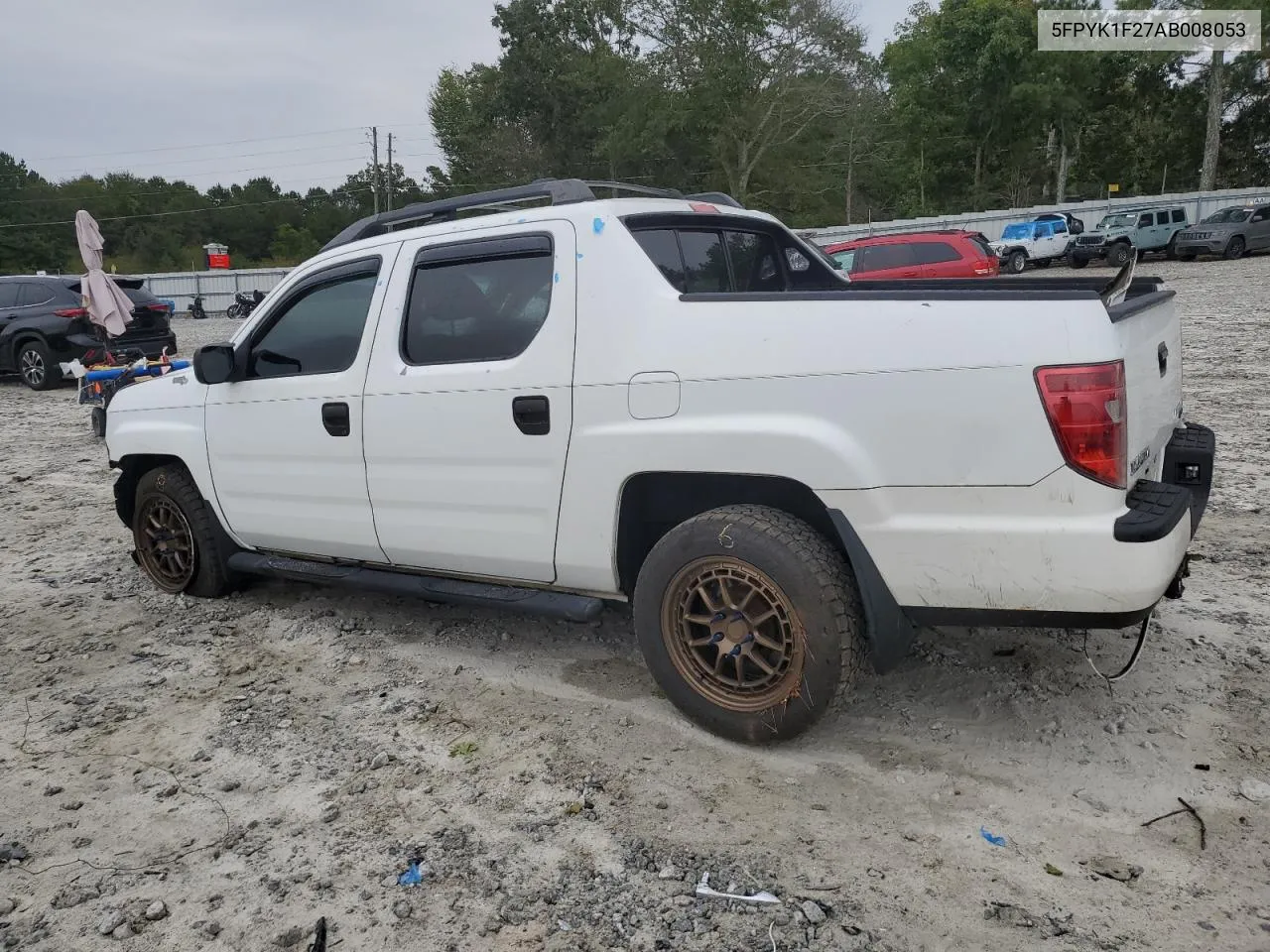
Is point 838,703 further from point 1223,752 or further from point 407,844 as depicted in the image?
point 407,844

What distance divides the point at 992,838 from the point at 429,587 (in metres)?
2.34

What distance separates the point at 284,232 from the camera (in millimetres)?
74250

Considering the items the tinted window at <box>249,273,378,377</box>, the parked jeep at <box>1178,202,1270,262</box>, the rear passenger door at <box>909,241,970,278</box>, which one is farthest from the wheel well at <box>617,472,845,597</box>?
the parked jeep at <box>1178,202,1270,262</box>

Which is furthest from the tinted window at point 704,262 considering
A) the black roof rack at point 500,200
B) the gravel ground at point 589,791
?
the gravel ground at point 589,791

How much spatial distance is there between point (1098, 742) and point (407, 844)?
2.27m

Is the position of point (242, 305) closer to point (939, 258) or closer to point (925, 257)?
point (925, 257)

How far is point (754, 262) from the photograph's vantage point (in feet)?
13.4

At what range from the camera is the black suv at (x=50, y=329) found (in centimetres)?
1402

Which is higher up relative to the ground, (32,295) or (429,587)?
(32,295)

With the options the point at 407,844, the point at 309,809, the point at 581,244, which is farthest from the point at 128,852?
the point at 581,244

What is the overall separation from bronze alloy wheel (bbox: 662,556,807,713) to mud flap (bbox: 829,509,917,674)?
8.7 inches

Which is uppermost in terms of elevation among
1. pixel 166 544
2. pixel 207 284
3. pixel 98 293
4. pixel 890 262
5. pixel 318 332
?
pixel 207 284

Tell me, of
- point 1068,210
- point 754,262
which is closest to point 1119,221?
point 1068,210

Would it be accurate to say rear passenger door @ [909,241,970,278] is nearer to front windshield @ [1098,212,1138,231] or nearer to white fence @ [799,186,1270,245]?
front windshield @ [1098,212,1138,231]
